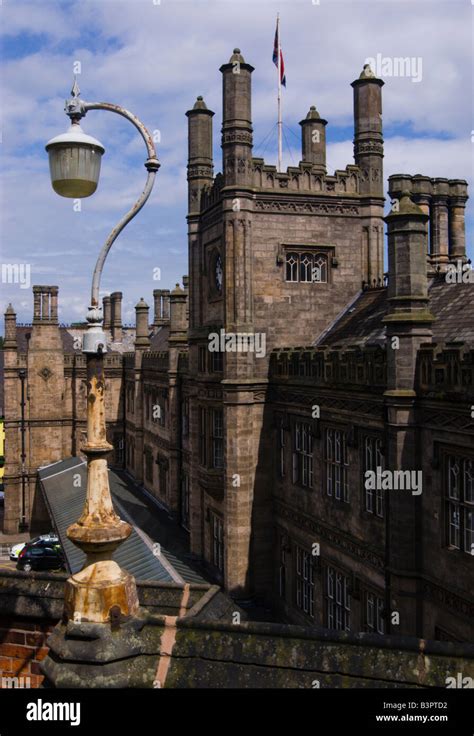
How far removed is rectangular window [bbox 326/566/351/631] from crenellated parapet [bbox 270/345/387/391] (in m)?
5.77

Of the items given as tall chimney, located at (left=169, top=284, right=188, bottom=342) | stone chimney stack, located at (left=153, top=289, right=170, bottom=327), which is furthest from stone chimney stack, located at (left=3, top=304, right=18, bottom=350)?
tall chimney, located at (left=169, top=284, right=188, bottom=342)

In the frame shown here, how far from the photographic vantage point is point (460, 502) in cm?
1382

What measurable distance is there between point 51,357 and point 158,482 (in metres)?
14.5

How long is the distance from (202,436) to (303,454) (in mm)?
6557

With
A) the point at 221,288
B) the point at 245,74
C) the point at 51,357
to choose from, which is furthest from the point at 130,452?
the point at 245,74

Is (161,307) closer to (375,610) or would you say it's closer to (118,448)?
(118,448)

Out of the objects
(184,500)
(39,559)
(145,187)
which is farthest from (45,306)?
(145,187)

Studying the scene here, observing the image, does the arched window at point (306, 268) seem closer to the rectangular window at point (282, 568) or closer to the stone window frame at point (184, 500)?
the rectangular window at point (282, 568)

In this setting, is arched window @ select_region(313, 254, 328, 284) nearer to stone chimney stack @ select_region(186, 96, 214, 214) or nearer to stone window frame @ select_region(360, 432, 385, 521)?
stone chimney stack @ select_region(186, 96, 214, 214)

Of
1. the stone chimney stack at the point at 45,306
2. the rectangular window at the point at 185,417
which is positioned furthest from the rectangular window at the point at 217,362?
the stone chimney stack at the point at 45,306

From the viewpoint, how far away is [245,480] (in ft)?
77.9

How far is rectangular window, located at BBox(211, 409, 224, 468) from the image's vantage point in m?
25.7

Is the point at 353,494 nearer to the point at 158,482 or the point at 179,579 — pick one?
the point at 179,579

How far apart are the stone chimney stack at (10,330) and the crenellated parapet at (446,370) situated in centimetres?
3815
